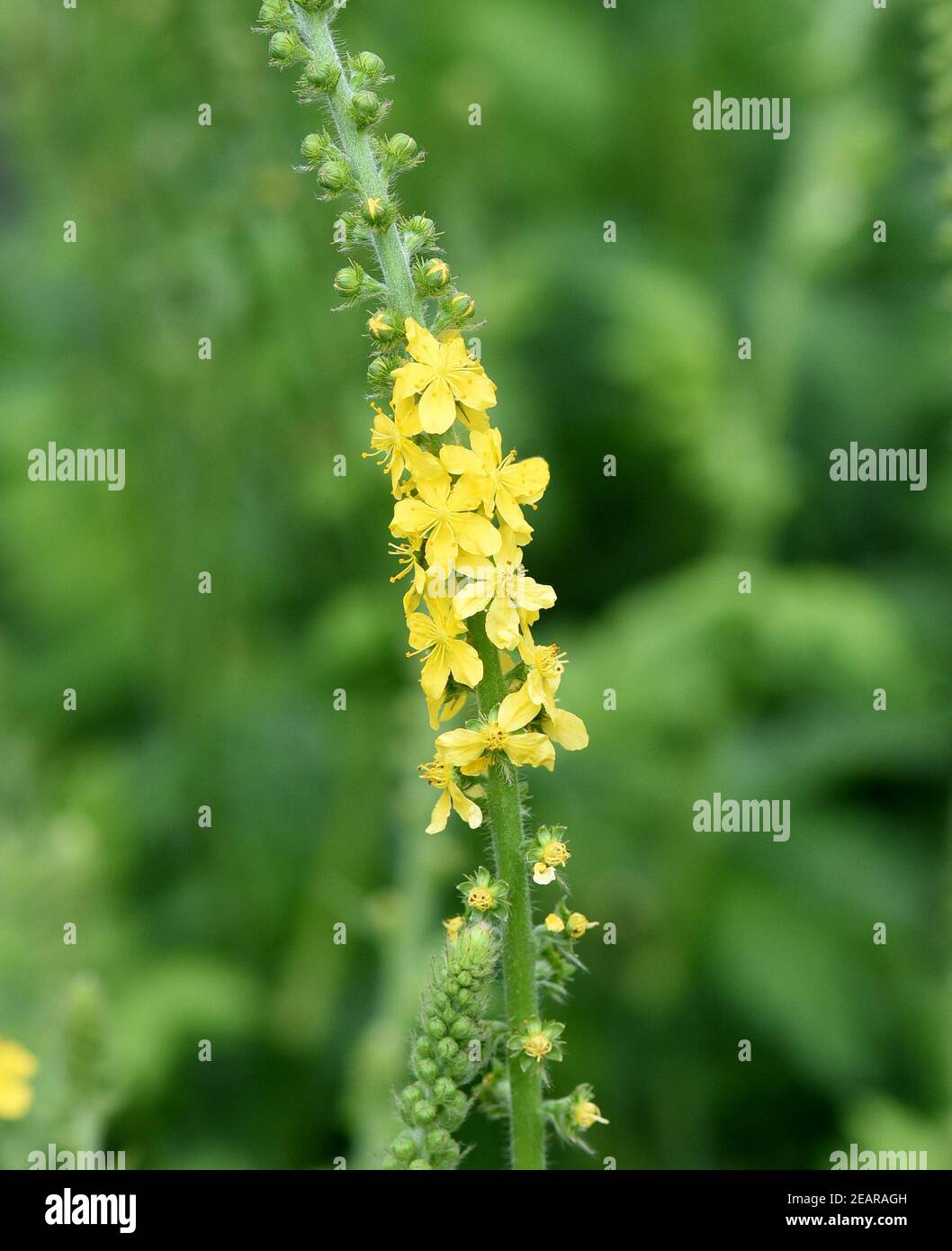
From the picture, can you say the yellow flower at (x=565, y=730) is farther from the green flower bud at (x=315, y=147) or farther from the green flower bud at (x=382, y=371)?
the green flower bud at (x=315, y=147)

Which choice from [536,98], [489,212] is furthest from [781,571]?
[536,98]

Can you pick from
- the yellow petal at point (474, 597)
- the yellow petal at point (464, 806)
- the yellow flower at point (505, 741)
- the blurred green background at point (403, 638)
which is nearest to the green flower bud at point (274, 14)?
the yellow petal at point (474, 597)

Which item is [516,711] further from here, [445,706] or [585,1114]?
[585,1114]

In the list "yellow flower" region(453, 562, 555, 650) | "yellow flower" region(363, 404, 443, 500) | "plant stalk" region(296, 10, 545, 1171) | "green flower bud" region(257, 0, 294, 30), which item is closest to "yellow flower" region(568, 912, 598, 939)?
"plant stalk" region(296, 10, 545, 1171)

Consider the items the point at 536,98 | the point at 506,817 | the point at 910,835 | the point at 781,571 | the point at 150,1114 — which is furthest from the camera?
the point at 536,98

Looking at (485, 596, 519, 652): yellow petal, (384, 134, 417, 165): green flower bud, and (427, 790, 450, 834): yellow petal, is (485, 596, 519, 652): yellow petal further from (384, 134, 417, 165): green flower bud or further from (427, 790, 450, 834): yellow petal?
(384, 134, 417, 165): green flower bud

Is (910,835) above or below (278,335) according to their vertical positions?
below

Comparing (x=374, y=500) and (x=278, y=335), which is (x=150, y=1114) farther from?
(x=278, y=335)

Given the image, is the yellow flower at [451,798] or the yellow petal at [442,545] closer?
the yellow petal at [442,545]
